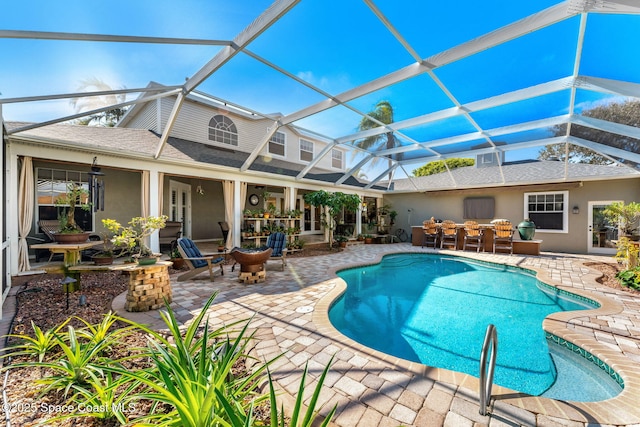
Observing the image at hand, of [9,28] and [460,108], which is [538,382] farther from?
[9,28]

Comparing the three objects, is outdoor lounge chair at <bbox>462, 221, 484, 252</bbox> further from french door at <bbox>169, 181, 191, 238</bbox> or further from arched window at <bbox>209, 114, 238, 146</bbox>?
french door at <bbox>169, 181, 191, 238</bbox>

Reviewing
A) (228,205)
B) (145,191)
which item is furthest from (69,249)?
(228,205)

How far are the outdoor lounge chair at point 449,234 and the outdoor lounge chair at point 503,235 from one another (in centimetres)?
156

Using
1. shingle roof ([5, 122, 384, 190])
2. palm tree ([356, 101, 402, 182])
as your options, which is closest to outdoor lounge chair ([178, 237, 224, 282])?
shingle roof ([5, 122, 384, 190])

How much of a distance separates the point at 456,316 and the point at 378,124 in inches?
213

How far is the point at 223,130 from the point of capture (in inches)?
445

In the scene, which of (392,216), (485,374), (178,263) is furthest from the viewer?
(392,216)

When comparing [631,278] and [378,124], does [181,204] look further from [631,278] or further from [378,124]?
[631,278]

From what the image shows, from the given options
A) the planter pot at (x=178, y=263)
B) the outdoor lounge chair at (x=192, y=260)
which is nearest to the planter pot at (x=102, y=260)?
the planter pot at (x=178, y=263)

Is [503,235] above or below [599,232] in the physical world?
below

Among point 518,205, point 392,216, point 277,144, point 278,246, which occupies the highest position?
point 277,144

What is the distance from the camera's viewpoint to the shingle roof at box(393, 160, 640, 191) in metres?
10.0

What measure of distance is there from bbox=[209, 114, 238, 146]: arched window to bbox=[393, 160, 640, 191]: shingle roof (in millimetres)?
9194

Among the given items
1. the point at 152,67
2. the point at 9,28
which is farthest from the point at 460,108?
the point at 9,28
